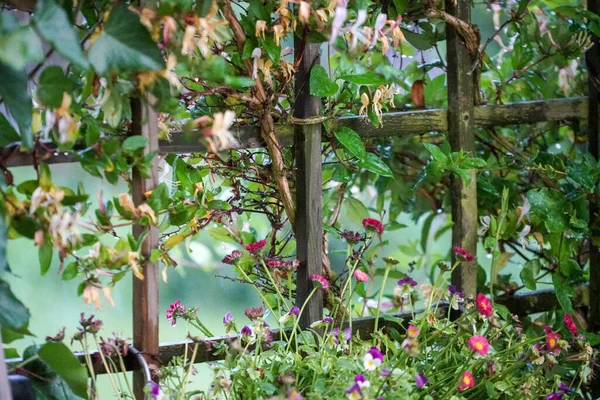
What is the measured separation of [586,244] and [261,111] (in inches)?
36.6

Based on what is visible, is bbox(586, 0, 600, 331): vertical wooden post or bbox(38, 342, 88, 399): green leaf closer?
bbox(38, 342, 88, 399): green leaf

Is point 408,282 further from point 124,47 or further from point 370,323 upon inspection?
point 124,47

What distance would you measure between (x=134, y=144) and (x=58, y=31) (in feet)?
0.62

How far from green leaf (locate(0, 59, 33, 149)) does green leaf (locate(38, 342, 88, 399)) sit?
0.85 ft

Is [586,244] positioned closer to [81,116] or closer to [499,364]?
[499,364]

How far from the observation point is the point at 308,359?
42.9 inches

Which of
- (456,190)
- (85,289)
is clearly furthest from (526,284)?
(85,289)

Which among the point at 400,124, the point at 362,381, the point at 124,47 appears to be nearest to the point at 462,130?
the point at 400,124

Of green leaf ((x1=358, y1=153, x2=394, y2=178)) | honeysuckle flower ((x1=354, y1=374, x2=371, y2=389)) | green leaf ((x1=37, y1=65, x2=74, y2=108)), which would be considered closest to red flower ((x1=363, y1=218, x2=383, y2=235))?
green leaf ((x1=358, y1=153, x2=394, y2=178))

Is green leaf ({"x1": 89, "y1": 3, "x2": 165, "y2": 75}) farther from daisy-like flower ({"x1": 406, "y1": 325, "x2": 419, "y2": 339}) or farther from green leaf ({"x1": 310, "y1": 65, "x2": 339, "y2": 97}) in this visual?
daisy-like flower ({"x1": 406, "y1": 325, "x2": 419, "y2": 339})

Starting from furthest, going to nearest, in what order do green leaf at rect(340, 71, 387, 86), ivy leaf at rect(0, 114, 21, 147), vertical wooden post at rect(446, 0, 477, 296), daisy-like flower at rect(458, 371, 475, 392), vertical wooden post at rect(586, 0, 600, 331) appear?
vertical wooden post at rect(586, 0, 600, 331), vertical wooden post at rect(446, 0, 477, 296), green leaf at rect(340, 71, 387, 86), daisy-like flower at rect(458, 371, 475, 392), ivy leaf at rect(0, 114, 21, 147)

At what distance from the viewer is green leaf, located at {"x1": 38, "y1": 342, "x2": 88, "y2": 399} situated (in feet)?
3.04

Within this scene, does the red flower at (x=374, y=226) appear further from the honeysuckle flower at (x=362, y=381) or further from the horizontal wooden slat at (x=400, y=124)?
the honeysuckle flower at (x=362, y=381)

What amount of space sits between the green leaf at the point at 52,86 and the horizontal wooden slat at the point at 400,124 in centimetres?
8
